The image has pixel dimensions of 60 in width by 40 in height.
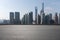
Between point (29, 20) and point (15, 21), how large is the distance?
5.01 ft

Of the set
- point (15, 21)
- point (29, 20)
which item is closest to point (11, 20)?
point (15, 21)

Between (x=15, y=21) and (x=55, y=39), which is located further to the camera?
(x=15, y=21)

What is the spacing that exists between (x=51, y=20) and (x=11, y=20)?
14.7 ft

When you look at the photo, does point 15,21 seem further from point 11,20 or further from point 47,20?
point 47,20

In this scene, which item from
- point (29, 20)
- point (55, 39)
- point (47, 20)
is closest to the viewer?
point (55, 39)

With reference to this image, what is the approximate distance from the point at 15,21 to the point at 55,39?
44.1ft

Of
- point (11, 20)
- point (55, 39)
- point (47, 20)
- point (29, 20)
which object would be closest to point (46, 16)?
point (47, 20)

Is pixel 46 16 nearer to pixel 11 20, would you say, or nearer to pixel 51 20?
pixel 51 20

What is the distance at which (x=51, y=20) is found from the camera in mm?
23906

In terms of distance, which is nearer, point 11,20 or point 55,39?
point 55,39

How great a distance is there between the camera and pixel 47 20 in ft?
79.6

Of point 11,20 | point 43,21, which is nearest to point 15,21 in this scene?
point 11,20

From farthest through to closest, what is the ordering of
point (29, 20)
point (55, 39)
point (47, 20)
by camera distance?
point (47, 20), point (29, 20), point (55, 39)

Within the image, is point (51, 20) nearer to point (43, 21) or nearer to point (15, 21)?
point (43, 21)
